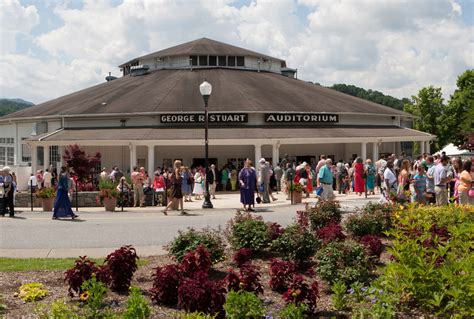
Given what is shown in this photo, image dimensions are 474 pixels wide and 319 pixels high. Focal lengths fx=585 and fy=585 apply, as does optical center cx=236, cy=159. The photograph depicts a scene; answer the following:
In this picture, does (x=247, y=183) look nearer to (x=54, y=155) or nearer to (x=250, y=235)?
(x=250, y=235)

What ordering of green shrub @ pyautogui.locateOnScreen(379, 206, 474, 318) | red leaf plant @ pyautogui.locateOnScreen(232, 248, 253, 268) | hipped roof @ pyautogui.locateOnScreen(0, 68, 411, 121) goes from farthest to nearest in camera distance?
hipped roof @ pyautogui.locateOnScreen(0, 68, 411, 121), red leaf plant @ pyautogui.locateOnScreen(232, 248, 253, 268), green shrub @ pyautogui.locateOnScreen(379, 206, 474, 318)

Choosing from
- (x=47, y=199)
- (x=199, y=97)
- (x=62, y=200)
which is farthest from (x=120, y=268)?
(x=199, y=97)

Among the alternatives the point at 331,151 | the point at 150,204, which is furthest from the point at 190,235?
the point at 331,151

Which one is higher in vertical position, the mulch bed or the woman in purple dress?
the woman in purple dress

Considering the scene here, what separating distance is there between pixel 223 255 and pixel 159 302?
246cm

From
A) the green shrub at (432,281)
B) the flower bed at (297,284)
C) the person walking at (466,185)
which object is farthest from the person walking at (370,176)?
the green shrub at (432,281)

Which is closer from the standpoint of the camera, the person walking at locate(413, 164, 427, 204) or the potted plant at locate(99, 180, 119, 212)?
the person walking at locate(413, 164, 427, 204)

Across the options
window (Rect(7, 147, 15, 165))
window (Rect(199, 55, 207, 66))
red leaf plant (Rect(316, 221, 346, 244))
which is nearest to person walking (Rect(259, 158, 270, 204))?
red leaf plant (Rect(316, 221, 346, 244))

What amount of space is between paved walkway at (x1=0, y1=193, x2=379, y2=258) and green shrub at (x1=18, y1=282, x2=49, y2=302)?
128 inches

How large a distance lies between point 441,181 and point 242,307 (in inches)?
462

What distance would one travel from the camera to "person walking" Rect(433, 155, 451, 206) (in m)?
17.0

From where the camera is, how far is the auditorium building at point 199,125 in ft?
116

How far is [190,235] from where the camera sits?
10.4 metres

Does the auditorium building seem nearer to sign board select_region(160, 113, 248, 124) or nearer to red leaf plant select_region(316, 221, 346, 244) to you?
sign board select_region(160, 113, 248, 124)
